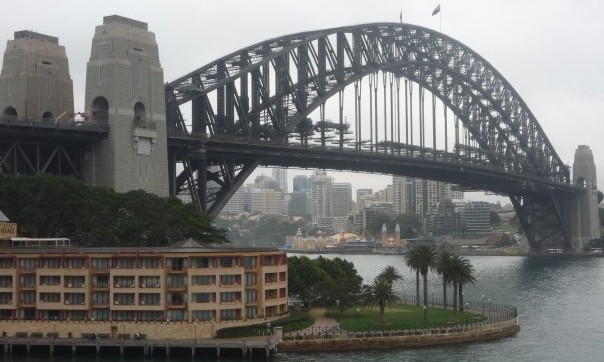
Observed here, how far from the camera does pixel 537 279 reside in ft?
436

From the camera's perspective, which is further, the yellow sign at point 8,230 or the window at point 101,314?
the yellow sign at point 8,230

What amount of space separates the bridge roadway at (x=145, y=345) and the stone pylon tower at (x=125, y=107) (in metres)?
26.8

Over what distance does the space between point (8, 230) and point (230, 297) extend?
19682 millimetres

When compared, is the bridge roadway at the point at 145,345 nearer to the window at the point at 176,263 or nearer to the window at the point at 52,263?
the window at the point at 176,263

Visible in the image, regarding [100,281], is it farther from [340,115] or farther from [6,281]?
[340,115]

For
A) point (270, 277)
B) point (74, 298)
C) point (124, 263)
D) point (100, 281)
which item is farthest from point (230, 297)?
point (74, 298)

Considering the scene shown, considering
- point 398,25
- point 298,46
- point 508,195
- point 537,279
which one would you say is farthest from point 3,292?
point 508,195

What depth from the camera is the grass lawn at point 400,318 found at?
71688mm

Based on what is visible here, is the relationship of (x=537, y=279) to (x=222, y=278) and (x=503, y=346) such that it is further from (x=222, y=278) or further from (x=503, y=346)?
(x=222, y=278)

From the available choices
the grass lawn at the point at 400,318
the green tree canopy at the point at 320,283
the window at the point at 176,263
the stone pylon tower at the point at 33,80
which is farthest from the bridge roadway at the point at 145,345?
the stone pylon tower at the point at 33,80

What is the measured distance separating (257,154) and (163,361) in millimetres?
50287

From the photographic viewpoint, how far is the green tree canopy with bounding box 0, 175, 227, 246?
268 ft

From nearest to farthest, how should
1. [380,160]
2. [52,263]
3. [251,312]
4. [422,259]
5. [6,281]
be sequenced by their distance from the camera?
[52,263] < [251,312] < [6,281] < [422,259] < [380,160]

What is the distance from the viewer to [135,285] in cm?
6662
